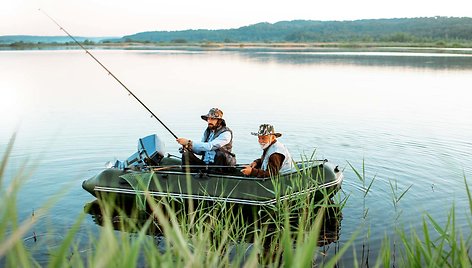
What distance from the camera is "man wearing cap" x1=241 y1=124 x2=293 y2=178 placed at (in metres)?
7.22

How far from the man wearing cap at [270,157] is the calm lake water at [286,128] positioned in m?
1.11

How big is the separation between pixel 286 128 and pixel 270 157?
23.8ft

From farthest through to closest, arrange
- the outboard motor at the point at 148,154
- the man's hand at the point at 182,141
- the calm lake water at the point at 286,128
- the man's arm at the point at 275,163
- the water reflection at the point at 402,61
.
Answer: the water reflection at the point at 402,61 < the outboard motor at the point at 148,154 < the calm lake water at the point at 286,128 < the man's hand at the point at 182,141 < the man's arm at the point at 275,163

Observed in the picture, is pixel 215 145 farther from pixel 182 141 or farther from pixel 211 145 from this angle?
pixel 182 141

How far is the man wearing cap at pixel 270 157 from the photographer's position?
7.22 metres

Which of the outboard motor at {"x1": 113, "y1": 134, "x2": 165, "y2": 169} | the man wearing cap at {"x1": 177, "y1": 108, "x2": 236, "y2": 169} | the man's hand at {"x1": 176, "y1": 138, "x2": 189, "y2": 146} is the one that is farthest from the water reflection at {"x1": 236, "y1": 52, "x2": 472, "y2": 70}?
the man's hand at {"x1": 176, "y1": 138, "x2": 189, "y2": 146}

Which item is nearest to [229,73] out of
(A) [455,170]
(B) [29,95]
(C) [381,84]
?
(C) [381,84]

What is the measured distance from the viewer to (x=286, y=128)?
1443cm

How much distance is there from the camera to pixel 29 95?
70.5ft

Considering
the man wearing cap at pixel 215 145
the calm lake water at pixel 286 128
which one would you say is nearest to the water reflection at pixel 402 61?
the calm lake water at pixel 286 128

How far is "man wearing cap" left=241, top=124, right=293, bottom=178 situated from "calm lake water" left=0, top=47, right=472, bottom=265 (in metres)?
A: 1.11

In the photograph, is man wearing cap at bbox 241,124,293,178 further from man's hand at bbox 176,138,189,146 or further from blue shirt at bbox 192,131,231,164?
man's hand at bbox 176,138,189,146

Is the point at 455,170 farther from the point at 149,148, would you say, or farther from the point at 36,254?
the point at 36,254

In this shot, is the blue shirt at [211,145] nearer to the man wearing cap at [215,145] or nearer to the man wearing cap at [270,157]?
the man wearing cap at [215,145]
